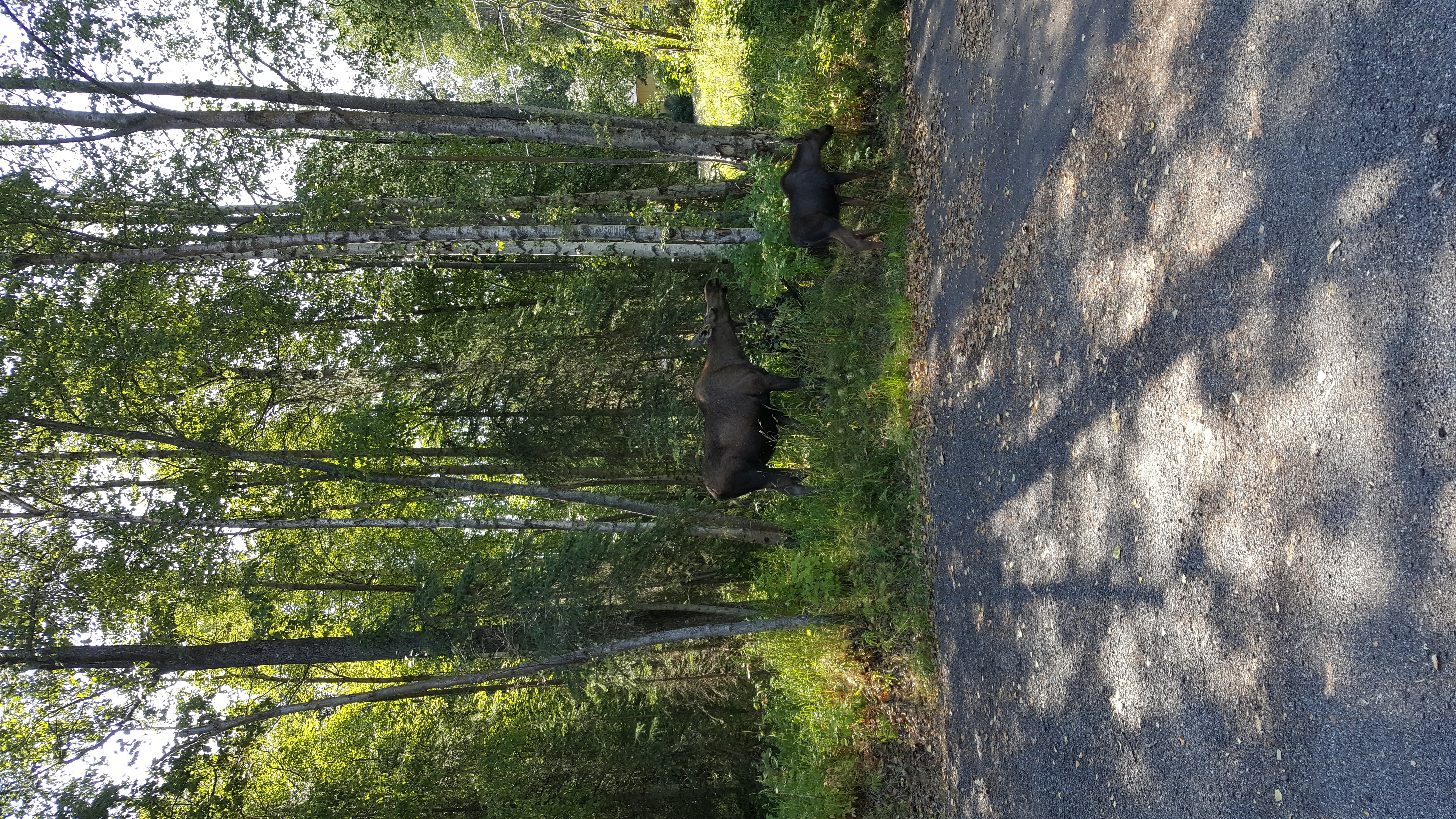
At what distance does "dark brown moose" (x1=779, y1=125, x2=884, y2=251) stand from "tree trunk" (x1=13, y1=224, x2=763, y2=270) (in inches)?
55.6

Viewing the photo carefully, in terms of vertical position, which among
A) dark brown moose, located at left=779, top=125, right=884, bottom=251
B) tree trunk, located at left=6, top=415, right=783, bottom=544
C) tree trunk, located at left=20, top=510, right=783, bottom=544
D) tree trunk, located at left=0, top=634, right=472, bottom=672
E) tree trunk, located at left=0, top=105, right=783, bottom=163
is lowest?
tree trunk, located at left=0, top=634, right=472, bottom=672

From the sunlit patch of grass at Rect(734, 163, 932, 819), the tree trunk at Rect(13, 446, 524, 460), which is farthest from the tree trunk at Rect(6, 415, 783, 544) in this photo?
the sunlit patch of grass at Rect(734, 163, 932, 819)

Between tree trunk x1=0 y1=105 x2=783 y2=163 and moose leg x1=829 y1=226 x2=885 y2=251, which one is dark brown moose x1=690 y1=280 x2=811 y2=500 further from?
tree trunk x1=0 y1=105 x2=783 y2=163

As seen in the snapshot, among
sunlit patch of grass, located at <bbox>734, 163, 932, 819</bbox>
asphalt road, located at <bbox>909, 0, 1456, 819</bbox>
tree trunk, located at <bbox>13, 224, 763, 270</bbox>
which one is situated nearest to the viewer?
asphalt road, located at <bbox>909, 0, 1456, 819</bbox>

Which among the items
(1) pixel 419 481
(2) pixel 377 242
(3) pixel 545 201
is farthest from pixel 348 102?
(1) pixel 419 481

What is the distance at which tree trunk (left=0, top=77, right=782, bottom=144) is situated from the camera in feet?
25.4

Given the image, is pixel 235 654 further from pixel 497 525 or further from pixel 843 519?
pixel 843 519

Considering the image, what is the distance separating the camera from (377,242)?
355 inches

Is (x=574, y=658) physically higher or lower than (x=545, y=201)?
lower

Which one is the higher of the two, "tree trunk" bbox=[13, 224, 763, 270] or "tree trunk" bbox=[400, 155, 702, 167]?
"tree trunk" bbox=[400, 155, 702, 167]

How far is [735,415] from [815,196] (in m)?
2.63

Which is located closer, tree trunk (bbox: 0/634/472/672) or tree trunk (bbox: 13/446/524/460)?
tree trunk (bbox: 0/634/472/672)

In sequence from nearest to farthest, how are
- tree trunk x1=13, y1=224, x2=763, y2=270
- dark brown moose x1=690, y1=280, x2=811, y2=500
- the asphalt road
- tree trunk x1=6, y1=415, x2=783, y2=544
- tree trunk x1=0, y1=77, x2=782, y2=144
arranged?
the asphalt road < tree trunk x1=0, y1=77, x2=782, y2=144 < tree trunk x1=13, y1=224, x2=763, y2=270 < tree trunk x1=6, y1=415, x2=783, y2=544 < dark brown moose x1=690, y1=280, x2=811, y2=500

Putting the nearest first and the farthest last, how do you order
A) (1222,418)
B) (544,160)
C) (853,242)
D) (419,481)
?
(1222,418)
(853,242)
(544,160)
(419,481)
